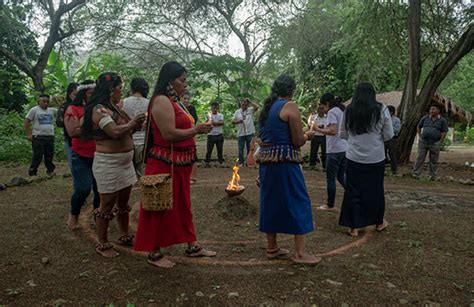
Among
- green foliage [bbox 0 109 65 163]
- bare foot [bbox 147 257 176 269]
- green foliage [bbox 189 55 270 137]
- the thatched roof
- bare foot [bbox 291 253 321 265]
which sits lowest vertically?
bare foot [bbox 147 257 176 269]

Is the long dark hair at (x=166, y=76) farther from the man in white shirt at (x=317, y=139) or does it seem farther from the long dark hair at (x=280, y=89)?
the man in white shirt at (x=317, y=139)

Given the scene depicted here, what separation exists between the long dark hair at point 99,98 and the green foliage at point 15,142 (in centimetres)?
959

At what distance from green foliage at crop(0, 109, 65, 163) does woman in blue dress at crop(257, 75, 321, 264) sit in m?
10.7

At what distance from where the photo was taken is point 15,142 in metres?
13.0

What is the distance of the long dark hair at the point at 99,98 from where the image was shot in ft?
13.1

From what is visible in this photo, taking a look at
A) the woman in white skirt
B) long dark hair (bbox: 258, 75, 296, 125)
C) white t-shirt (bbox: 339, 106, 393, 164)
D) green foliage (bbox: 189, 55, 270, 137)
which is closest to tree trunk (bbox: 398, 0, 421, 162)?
white t-shirt (bbox: 339, 106, 393, 164)

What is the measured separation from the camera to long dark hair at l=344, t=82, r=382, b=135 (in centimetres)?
467

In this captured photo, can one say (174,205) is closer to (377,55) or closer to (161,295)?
(161,295)

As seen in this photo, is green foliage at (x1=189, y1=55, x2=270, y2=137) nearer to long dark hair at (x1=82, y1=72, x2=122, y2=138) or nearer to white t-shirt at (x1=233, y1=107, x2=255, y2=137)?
white t-shirt at (x1=233, y1=107, x2=255, y2=137)

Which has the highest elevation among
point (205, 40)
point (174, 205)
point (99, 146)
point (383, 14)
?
point (205, 40)

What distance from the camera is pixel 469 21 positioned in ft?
37.6

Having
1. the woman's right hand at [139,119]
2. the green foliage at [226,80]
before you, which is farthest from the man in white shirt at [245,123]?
the green foliage at [226,80]

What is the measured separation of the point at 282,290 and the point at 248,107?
8.26 m

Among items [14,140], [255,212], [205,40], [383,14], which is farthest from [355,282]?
[205,40]
